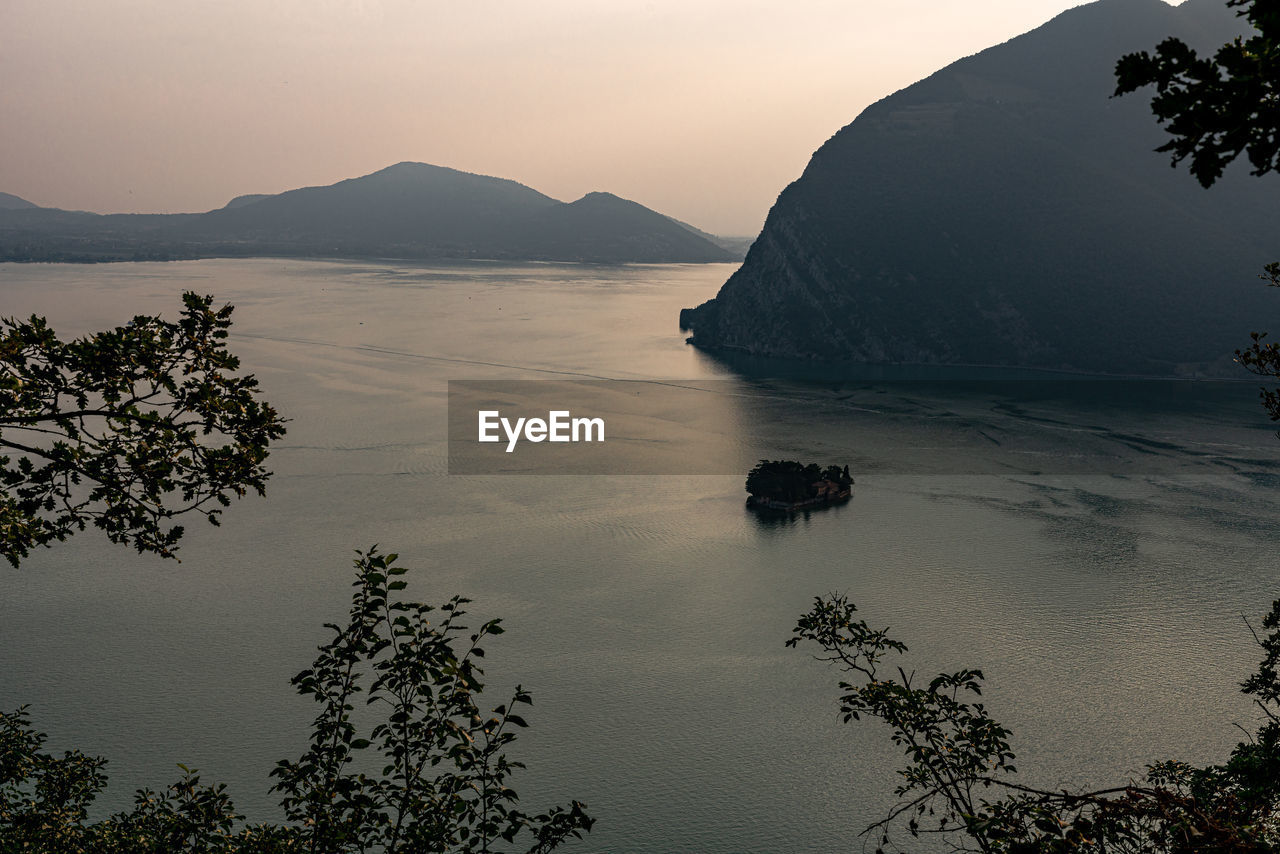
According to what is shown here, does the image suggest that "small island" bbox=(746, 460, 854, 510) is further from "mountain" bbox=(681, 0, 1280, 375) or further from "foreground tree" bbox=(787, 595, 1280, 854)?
"mountain" bbox=(681, 0, 1280, 375)

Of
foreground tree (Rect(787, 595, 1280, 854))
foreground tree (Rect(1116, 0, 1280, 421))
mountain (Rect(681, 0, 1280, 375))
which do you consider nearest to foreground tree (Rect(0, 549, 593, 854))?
foreground tree (Rect(787, 595, 1280, 854))

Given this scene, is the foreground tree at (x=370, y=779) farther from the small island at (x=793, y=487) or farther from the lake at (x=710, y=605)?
the small island at (x=793, y=487)

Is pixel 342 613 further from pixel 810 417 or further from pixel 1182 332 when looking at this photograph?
pixel 1182 332

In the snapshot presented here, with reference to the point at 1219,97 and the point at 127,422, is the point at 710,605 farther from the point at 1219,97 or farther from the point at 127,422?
the point at 1219,97

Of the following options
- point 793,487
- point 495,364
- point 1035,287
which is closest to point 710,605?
point 793,487

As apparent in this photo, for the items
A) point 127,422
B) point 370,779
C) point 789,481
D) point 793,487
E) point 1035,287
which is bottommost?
point 793,487

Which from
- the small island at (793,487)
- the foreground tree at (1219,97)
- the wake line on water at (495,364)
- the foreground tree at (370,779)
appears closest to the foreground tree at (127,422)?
the foreground tree at (370,779)
